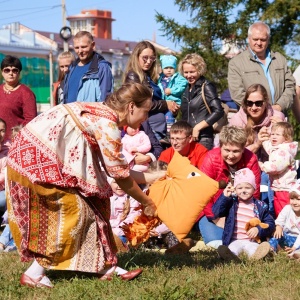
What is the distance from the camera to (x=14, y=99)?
9.75 metres

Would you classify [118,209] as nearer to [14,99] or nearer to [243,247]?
[243,247]

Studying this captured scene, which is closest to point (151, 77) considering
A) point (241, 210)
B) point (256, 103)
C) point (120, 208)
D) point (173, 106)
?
point (173, 106)

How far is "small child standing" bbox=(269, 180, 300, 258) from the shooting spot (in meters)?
7.38

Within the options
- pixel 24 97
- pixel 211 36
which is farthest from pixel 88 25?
pixel 24 97

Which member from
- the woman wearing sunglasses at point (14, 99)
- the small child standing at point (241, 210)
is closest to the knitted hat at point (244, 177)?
the small child standing at point (241, 210)

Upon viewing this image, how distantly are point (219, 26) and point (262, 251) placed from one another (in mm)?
11171

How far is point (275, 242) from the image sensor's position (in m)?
7.30

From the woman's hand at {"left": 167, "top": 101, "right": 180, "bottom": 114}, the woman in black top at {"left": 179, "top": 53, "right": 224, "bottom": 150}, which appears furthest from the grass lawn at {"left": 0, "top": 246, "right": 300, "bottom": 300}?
the woman's hand at {"left": 167, "top": 101, "right": 180, "bottom": 114}

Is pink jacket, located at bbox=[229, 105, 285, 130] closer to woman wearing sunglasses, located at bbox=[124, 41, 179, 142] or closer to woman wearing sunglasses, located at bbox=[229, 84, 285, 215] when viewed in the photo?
woman wearing sunglasses, located at bbox=[229, 84, 285, 215]

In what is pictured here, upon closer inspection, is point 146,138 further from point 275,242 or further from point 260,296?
point 260,296

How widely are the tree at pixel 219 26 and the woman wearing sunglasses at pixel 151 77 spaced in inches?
317

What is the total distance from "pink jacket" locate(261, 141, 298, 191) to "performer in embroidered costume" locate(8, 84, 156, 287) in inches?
107

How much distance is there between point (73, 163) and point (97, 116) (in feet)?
1.26

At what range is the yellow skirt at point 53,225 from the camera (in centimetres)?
552
